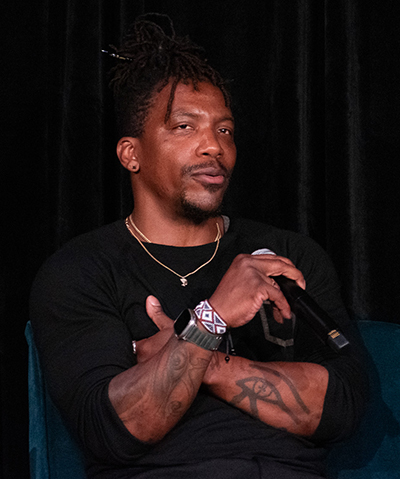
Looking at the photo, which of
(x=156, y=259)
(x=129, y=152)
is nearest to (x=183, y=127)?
(x=129, y=152)

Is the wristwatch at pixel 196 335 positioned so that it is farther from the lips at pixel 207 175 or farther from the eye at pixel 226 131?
the eye at pixel 226 131

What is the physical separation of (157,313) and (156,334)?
0.07m

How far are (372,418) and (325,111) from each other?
45.2 inches

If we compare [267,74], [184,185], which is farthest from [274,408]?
[267,74]

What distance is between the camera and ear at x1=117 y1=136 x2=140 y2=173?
5.61 ft

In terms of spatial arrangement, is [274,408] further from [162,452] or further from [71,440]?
[71,440]

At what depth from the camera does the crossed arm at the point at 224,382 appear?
1.17 m

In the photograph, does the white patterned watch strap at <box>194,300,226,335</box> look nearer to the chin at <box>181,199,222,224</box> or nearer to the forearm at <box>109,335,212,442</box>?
the forearm at <box>109,335,212,442</box>

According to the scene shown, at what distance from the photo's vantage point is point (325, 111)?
2.08 m

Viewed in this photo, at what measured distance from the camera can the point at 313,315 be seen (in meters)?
1.04

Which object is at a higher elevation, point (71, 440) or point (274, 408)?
point (274, 408)

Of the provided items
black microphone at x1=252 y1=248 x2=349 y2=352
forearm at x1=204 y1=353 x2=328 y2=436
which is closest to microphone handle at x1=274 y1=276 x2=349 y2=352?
black microphone at x1=252 y1=248 x2=349 y2=352

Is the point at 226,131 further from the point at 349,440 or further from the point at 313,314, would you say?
the point at 349,440

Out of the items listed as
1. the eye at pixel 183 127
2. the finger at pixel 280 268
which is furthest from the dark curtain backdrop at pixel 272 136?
the finger at pixel 280 268
